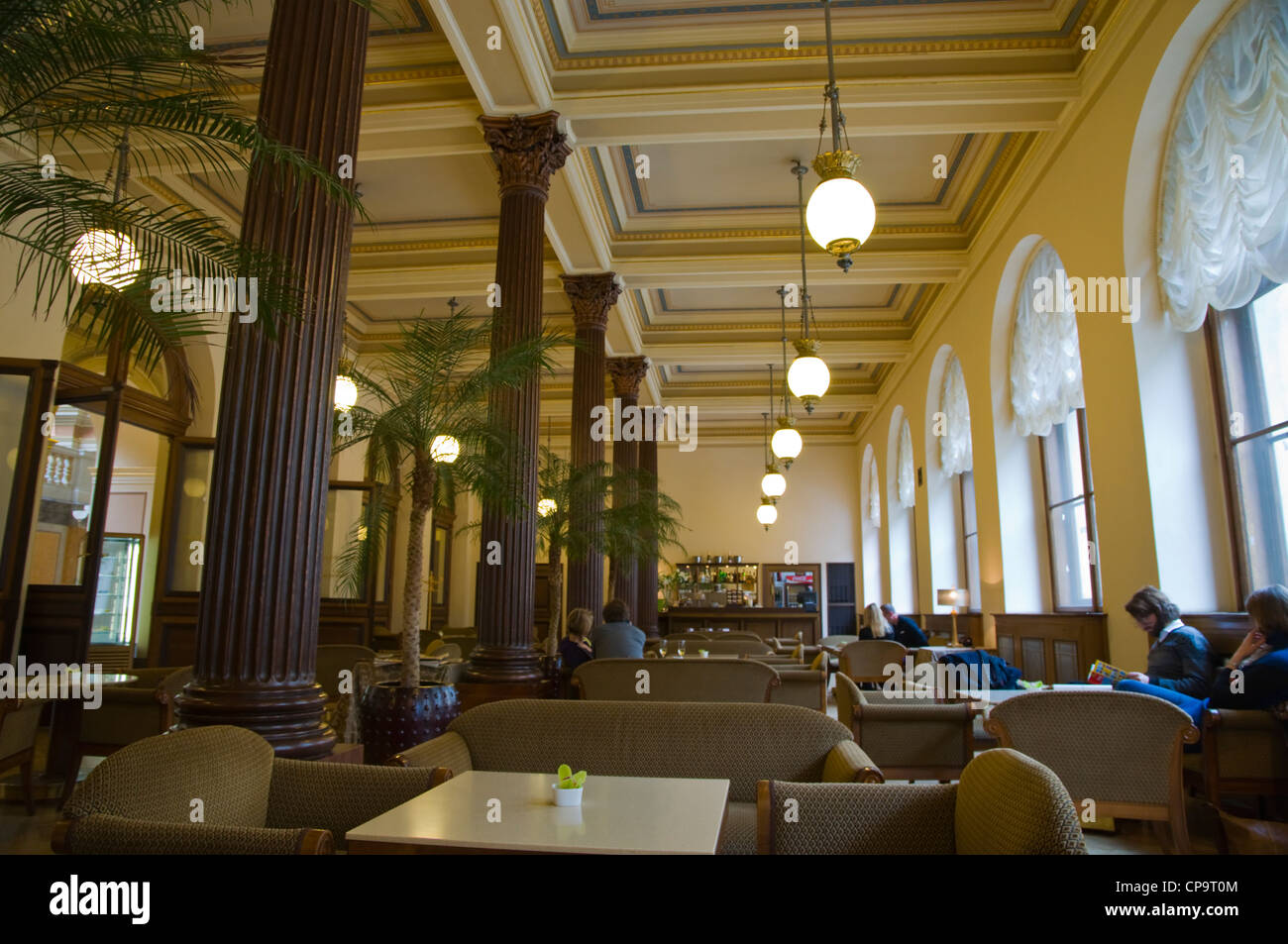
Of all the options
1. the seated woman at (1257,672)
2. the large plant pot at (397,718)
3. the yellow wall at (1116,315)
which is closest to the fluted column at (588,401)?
the large plant pot at (397,718)

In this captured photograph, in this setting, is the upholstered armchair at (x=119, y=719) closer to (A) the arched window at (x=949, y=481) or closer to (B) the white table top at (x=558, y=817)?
(B) the white table top at (x=558, y=817)

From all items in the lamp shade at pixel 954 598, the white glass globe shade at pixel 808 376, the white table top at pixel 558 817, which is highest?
the white glass globe shade at pixel 808 376

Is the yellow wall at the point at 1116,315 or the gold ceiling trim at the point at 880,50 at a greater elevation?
the gold ceiling trim at the point at 880,50

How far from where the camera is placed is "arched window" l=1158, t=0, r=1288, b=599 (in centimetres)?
454

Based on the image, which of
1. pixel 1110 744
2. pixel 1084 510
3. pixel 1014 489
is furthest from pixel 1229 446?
pixel 1014 489

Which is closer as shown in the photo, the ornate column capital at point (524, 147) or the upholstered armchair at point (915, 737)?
the upholstered armchair at point (915, 737)

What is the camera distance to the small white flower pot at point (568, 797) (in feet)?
6.96

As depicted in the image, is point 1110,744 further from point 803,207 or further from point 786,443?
point 803,207

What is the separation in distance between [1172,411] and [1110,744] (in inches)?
129

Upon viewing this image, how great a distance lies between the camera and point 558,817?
6.58 feet

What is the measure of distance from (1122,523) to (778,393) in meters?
9.53

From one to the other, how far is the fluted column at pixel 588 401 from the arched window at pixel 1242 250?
15.2 ft

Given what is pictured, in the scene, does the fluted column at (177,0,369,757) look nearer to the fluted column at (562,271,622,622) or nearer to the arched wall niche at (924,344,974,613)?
the fluted column at (562,271,622,622)
